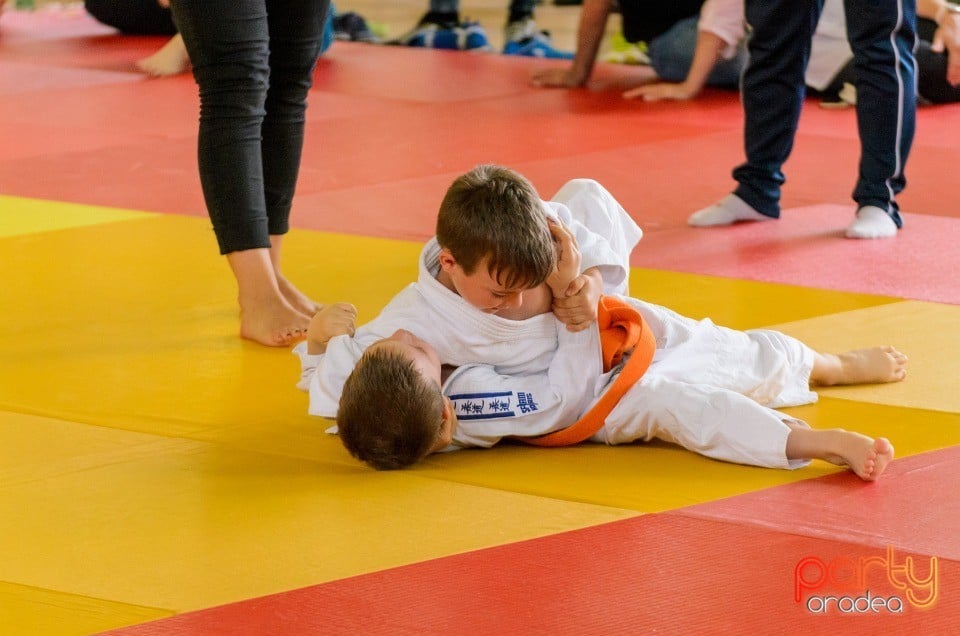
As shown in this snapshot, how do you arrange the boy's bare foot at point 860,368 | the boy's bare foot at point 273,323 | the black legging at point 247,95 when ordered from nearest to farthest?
the boy's bare foot at point 860,368, the black legging at point 247,95, the boy's bare foot at point 273,323

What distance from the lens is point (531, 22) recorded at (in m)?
7.27

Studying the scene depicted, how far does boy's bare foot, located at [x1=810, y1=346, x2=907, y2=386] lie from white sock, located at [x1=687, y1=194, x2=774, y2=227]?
1.28 m

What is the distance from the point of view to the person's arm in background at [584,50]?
579 centimetres

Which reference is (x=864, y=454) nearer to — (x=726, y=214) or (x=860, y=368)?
(x=860, y=368)

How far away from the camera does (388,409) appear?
2006 millimetres

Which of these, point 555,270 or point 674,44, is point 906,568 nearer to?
point 555,270

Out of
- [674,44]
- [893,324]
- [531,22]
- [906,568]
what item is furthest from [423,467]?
[531,22]

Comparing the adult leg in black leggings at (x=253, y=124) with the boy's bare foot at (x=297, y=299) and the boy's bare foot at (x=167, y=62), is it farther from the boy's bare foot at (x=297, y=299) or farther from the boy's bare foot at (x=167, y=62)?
the boy's bare foot at (x=167, y=62)

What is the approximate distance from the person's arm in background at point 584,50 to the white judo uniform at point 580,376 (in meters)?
3.64

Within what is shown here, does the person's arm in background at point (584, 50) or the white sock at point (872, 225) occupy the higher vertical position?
the white sock at point (872, 225)

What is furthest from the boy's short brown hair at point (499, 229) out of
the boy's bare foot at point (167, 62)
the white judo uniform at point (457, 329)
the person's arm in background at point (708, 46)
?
the boy's bare foot at point (167, 62)

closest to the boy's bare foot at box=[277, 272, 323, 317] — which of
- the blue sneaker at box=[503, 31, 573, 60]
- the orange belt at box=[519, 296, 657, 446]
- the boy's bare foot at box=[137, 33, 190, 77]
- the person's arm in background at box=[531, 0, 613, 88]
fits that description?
the orange belt at box=[519, 296, 657, 446]

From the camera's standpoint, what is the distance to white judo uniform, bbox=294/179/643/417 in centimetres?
218

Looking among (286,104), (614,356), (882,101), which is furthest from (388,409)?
(882,101)
